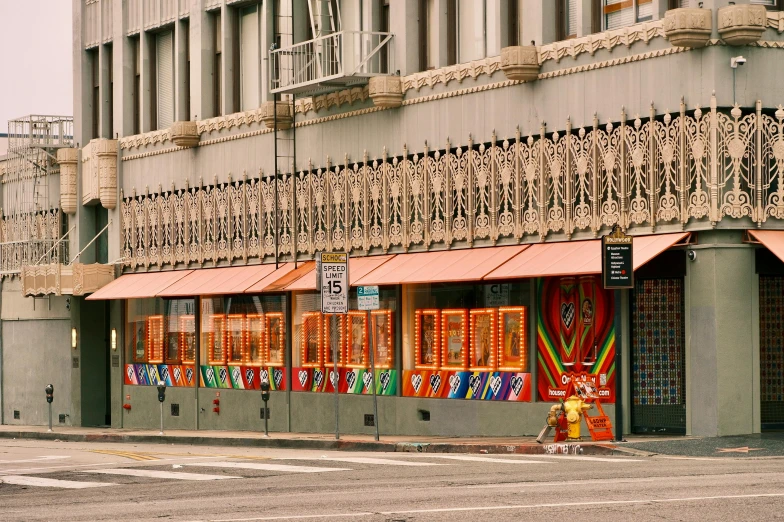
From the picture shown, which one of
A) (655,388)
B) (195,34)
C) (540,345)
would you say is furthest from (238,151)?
(655,388)

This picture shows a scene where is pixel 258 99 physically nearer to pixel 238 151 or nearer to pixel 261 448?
pixel 238 151

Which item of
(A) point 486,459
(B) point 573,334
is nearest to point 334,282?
(B) point 573,334

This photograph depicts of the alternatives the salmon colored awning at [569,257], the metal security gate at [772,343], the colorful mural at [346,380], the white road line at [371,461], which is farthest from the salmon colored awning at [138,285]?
the metal security gate at [772,343]

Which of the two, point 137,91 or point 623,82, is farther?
point 137,91

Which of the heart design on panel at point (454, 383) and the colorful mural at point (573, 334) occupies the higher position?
the colorful mural at point (573, 334)

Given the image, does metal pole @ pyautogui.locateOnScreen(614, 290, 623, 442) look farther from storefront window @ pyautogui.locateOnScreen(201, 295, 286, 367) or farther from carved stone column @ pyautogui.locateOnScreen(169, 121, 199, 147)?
carved stone column @ pyautogui.locateOnScreen(169, 121, 199, 147)

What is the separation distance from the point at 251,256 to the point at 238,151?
2.63 meters

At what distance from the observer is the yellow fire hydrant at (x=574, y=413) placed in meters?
23.7

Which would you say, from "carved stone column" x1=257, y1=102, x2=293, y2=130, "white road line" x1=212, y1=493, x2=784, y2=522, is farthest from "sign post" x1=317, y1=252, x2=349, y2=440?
"white road line" x1=212, y1=493, x2=784, y2=522

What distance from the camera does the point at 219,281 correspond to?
36.8 m

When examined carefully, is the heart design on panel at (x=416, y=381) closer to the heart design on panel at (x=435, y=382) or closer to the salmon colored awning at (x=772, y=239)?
the heart design on panel at (x=435, y=382)

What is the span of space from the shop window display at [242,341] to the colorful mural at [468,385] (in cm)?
530

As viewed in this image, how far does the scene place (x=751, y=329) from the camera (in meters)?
24.5

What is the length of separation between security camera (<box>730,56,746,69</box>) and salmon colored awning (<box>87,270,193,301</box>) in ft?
60.0
